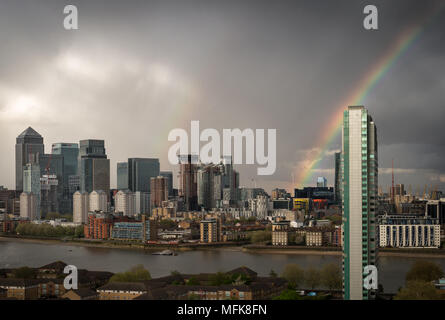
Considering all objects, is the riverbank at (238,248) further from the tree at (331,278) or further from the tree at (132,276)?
the tree at (132,276)

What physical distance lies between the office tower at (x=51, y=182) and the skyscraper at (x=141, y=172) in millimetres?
3646

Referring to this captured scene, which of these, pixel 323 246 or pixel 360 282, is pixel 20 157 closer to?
pixel 323 246

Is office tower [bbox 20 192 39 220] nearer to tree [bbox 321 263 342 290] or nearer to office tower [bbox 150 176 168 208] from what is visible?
office tower [bbox 150 176 168 208]

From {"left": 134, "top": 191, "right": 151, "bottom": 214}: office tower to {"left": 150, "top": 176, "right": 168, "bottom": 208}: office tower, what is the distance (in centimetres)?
91

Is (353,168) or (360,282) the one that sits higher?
(353,168)

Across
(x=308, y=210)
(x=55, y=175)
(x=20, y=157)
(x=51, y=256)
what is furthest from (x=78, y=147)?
(x=51, y=256)

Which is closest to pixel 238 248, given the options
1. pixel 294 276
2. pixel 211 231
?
pixel 211 231

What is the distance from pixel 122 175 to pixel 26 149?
5425 mm

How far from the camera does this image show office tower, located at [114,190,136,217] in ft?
94.8

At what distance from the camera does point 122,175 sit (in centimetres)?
3306

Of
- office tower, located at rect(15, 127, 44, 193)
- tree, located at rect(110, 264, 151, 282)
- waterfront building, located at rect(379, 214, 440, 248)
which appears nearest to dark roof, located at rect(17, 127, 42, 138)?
office tower, located at rect(15, 127, 44, 193)
